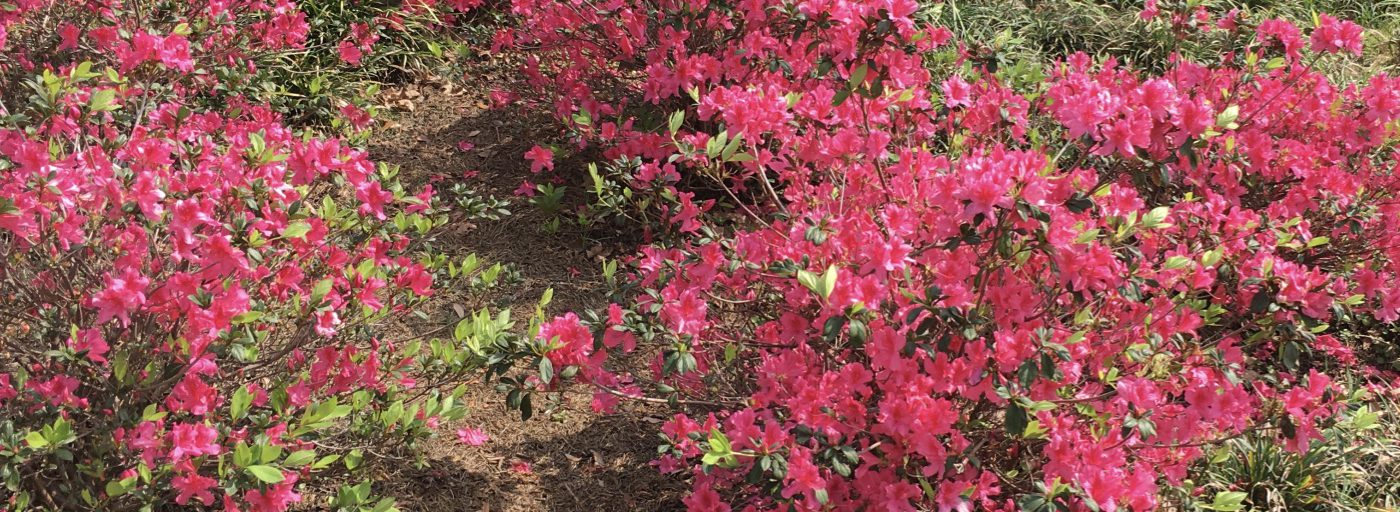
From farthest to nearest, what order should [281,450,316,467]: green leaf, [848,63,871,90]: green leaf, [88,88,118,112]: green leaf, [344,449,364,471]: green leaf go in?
[848,63,871,90]: green leaf
[344,449,364,471]: green leaf
[88,88,118,112]: green leaf
[281,450,316,467]: green leaf

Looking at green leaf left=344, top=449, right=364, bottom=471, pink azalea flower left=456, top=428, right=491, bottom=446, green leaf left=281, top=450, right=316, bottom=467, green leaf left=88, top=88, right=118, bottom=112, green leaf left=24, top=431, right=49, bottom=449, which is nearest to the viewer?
green leaf left=24, top=431, right=49, bottom=449

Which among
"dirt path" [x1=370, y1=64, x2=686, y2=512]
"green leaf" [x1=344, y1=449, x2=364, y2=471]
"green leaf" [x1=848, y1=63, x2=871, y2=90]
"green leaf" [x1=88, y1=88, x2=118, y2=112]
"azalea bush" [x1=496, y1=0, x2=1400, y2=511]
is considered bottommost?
"dirt path" [x1=370, y1=64, x2=686, y2=512]

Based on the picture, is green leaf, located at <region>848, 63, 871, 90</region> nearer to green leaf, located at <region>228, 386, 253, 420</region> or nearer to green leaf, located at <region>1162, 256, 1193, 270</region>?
green leaf, located at <region>1162, 256, 1193, 270</region>

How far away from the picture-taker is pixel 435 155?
15.3 ft

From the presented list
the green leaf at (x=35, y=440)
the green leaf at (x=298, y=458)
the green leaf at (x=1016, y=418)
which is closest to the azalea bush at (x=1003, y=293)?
the green leaf at (x=1016, y=418)

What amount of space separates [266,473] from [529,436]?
50.9 inches

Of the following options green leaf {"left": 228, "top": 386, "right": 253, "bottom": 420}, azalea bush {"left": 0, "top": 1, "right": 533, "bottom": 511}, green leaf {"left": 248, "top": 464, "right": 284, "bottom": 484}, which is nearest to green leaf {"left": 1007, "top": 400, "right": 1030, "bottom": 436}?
azalea bush {"left": 0, "top": 1, "right": 533, "bottom": 511}

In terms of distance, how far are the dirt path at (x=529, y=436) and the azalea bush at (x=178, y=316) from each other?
1.01ft

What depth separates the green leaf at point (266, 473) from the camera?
2.02 m

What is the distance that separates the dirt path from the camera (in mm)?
3078

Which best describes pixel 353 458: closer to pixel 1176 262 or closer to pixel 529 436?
pixel 529 436

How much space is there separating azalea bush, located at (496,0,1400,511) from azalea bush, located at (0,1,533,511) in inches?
18.6

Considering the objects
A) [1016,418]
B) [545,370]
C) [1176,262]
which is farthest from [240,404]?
[1176,262]

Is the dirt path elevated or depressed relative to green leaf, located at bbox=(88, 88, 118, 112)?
depressed
